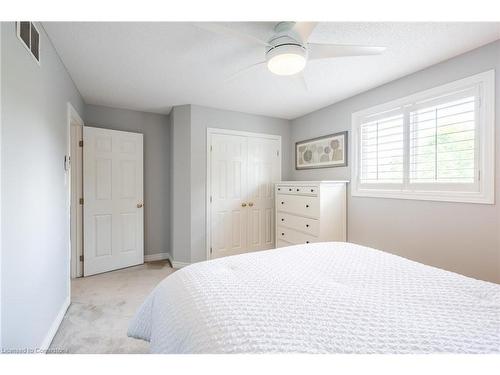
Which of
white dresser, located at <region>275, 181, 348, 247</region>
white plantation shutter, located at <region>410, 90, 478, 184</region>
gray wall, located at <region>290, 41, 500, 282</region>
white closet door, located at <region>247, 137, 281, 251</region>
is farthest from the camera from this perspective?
white closet door, located at <region>247, 137, 281, 251</region>

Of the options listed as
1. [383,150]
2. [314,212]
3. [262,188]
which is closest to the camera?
[383,150]

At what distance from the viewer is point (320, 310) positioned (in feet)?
2.49

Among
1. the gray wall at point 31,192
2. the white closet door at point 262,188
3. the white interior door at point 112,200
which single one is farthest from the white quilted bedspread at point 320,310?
the white closet door at point 262,188

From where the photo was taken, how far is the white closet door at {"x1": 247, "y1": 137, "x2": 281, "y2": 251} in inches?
142

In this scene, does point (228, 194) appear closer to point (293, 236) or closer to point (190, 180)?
point (190, 180)

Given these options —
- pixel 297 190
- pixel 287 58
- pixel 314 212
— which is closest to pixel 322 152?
pixel 297 190

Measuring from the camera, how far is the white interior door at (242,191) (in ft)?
11.0

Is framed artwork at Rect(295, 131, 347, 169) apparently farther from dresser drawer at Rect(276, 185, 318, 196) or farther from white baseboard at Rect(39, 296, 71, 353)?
Result: white baseboard at Rect(39, 296, 71, 353)

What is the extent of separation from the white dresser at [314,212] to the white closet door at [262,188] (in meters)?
0.52

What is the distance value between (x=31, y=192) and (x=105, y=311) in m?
1.29

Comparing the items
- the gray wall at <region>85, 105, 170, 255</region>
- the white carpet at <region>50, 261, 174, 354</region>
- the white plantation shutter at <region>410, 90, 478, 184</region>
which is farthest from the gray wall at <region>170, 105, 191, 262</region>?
the white plantation shutter at <region>410, 90, 478, 184</region>

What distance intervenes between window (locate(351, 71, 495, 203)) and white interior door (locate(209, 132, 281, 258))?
1391mm
